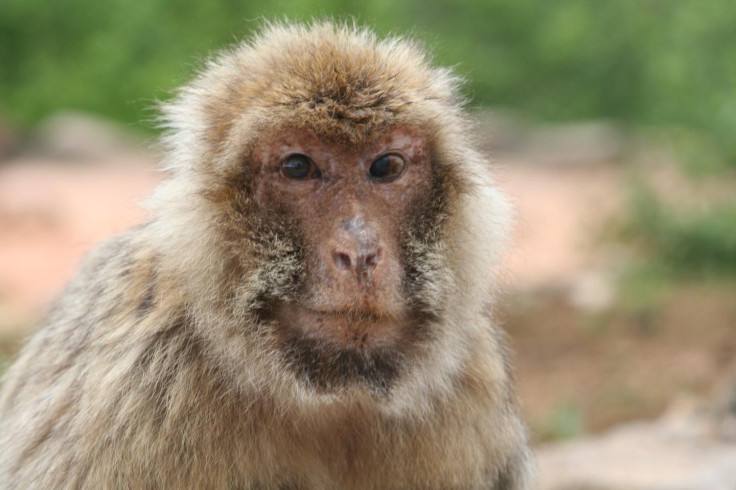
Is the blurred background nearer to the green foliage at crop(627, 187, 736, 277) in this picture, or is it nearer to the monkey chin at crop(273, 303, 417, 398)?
the green foliage at crop(627, 187, 736, 277)

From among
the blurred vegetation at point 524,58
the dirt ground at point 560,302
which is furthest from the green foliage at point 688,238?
the dirt ground at point 560,302

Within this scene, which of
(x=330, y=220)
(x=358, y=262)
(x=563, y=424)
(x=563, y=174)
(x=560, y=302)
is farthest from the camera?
(x=563, y=174)

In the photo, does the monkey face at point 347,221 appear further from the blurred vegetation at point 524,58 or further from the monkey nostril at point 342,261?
the blurred vegetation at point 524,58

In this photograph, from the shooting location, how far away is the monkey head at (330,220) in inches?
103

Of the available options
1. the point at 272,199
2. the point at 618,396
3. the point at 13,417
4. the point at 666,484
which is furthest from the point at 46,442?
the point at 618,396

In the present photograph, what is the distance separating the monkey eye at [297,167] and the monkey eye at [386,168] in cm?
16

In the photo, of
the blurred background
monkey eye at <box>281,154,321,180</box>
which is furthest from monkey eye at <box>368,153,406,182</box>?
the blurred background

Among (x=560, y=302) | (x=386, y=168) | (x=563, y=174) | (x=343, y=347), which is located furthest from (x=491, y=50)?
(x=343, y=347)

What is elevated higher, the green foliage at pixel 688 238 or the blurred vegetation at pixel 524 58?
the blurred vegetation at pixel 524 58

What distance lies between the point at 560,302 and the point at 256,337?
6225 millimetres

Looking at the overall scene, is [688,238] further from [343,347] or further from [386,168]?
[343,347]

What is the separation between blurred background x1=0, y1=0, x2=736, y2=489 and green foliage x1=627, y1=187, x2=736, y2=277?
0.02 meters

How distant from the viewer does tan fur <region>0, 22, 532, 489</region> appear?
2715 mm

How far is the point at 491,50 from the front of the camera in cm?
1708
